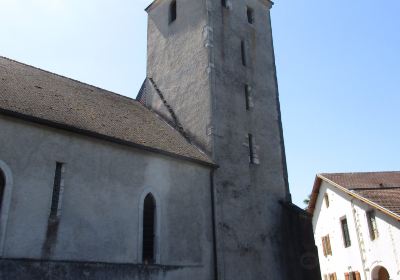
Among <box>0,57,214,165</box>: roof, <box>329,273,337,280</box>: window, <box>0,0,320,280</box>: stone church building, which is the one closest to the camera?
<box>0,0,320,280</box>: stone church building

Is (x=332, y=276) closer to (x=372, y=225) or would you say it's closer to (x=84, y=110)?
(x=372, y=225)

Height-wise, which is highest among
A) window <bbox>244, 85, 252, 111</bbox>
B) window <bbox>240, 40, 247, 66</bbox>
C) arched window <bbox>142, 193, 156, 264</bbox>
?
window <bbox>240, 40, 247, 66</bbox>

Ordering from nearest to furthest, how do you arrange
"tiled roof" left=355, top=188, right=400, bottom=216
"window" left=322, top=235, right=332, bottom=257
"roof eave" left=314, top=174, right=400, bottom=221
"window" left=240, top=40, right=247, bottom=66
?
"window" left=240, top=40, right=247, bottom=66, "roof eave" left=314, top=174, right=400, bottom=221, "tiled roof" left=355, top=188, right=400, bottom=216, "window" left=322, top=235, right=332, bottom=257

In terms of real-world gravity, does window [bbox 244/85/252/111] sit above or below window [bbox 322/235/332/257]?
above

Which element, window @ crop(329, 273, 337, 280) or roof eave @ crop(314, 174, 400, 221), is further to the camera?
window @ crop(329, 273, 337, 280)

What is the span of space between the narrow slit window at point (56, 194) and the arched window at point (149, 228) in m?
2.51

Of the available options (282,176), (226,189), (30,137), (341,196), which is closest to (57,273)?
(30,137)

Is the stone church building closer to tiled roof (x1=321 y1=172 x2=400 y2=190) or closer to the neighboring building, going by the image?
the neighboring building

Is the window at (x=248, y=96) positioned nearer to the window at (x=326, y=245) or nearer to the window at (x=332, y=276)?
the window at (x=326, y=245)

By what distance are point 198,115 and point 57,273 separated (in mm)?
7664

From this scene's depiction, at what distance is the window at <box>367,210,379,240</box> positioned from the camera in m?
19.8

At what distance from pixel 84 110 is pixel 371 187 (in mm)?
16630

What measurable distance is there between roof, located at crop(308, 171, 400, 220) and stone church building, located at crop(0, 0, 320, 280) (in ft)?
20.1

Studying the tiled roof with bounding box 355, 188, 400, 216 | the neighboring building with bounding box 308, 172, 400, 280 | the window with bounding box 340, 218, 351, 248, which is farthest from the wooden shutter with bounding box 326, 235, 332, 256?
the tiled roof with bounding box 355, 188, 400, 216
